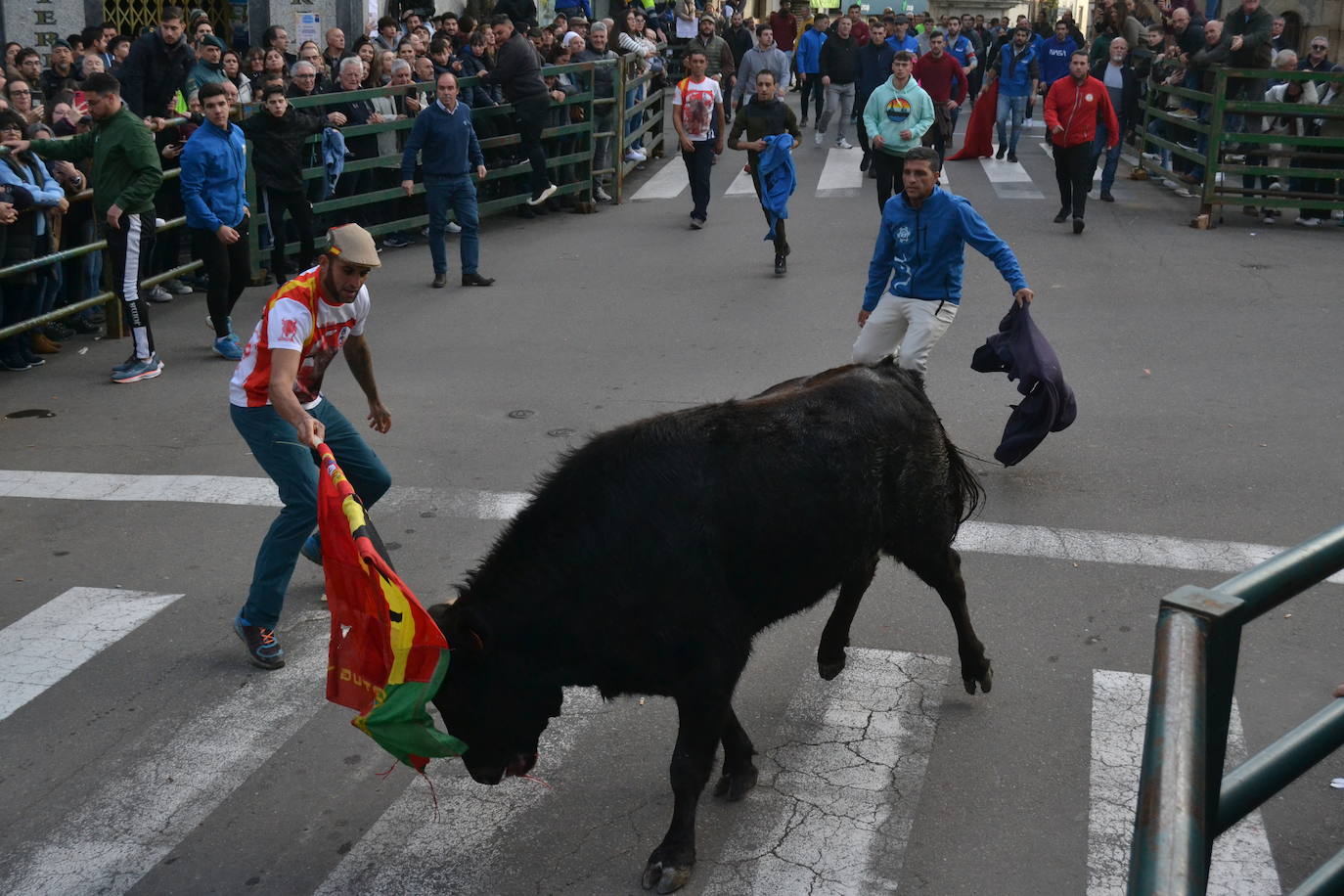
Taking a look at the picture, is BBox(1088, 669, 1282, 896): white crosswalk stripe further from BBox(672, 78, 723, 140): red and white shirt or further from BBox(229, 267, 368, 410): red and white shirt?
BBox(672, 78, 723, 140): red and white shirt

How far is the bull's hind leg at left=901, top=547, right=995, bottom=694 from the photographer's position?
5.62 m

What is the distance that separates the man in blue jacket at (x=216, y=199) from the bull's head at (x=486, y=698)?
7.20m

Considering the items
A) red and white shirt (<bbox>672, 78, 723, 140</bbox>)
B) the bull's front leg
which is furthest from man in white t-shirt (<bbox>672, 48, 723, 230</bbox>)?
the bull's front leg

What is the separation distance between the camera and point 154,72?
14.5 metres

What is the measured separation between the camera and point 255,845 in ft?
15.6

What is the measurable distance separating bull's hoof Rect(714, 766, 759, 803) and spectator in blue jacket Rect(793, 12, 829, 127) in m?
20.5

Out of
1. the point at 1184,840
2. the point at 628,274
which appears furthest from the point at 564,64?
the point at 1184,840

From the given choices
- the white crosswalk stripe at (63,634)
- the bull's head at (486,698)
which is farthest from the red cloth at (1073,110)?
the bull's head at (486,698)

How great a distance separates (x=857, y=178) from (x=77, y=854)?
16.6 meters

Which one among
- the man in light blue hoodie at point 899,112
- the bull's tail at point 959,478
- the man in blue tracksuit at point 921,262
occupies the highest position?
the man in light blue hoodie at point 899,112

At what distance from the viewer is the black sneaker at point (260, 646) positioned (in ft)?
19.8

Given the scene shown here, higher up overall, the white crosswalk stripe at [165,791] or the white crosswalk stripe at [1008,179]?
the white crosswalk stripe at [1008,179]

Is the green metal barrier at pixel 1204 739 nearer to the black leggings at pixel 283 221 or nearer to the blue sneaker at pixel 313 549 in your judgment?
the blue sneaker at pixel 313 549

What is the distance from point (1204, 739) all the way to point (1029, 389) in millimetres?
6757
